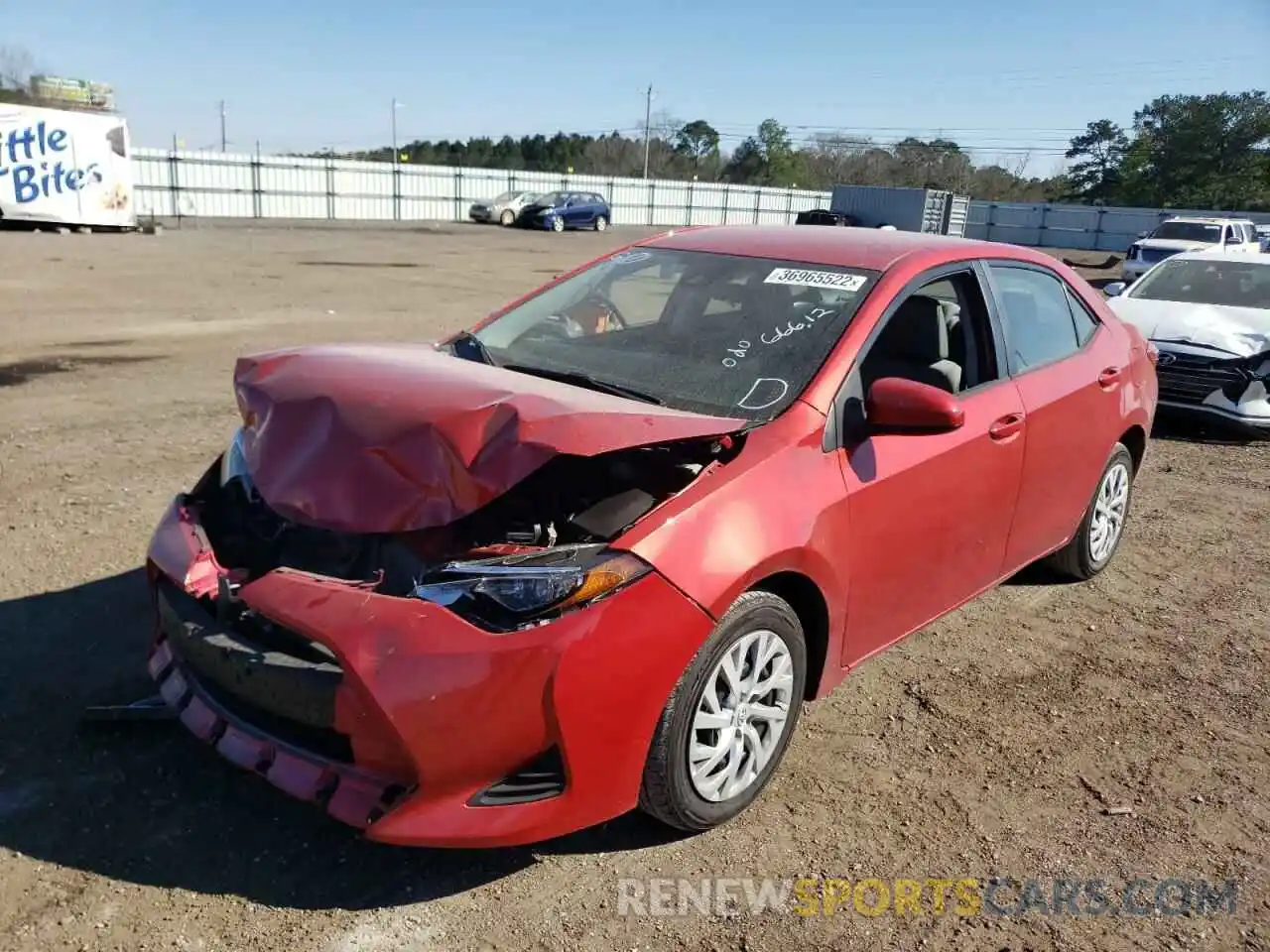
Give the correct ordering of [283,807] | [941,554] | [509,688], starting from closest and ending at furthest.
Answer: [509,688] → [283,807] → [941,554]

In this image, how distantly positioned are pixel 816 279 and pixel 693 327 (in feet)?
1.63

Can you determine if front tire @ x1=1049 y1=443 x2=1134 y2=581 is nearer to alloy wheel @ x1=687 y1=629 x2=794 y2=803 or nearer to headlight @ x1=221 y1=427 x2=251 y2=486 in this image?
alloy wheel @ x1=687 y1=629 x2=794 y2=803

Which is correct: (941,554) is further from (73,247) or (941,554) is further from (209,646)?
(73,247)

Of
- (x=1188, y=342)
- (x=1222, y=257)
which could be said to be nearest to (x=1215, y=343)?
(x=1188, y=342)

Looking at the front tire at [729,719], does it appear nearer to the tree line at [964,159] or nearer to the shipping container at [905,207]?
the shipping container at [905,207]

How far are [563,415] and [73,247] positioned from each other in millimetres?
22472

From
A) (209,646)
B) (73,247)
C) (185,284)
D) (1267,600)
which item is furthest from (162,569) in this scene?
(73,247)

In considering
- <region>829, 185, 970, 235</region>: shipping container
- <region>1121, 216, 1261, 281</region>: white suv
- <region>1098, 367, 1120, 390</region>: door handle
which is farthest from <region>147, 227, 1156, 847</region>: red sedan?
<region>829, 185, 970, 235</region>: shipping container

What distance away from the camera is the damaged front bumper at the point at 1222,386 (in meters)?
8.15

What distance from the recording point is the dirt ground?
8.46 feet

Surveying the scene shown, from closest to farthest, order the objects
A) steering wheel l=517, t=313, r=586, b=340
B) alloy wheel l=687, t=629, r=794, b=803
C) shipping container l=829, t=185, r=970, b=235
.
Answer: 1. alloy wheel l=687, t=629, r=794, b=803
2. steering wheel l=517, t=313, r=586, b=340
3. shipping container l=829, t=185, r=970, b=235

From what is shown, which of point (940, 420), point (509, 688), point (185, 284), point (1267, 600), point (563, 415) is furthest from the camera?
point (185, 284)

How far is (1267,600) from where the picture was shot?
16.3 ft

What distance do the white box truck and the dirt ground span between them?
22.8 meters
